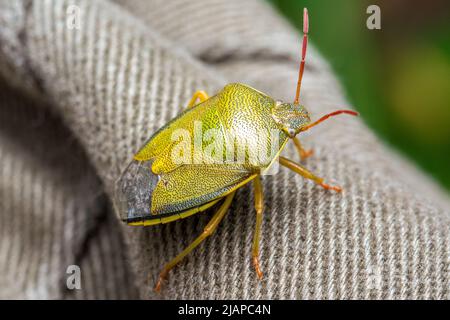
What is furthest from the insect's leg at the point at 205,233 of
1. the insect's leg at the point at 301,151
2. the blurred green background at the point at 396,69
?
the blurred green background at the point at 396,69

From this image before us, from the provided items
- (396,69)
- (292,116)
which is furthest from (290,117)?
(396,69)

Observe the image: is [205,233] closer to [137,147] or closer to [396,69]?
[137,147]

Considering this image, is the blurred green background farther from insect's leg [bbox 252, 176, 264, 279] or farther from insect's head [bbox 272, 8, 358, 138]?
insect's leg [bbox 252, 176, 264, 279]

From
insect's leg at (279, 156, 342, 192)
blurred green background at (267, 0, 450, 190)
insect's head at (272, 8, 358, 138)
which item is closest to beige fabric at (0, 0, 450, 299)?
insect's leg at (279, 156, 342, 192)

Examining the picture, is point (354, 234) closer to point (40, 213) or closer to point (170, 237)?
point (170, 237)

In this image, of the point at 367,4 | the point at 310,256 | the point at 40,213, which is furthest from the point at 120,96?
the point at 367,4

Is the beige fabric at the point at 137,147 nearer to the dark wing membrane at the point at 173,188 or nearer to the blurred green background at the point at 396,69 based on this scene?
the dark wing membrane at the point at 173,188
